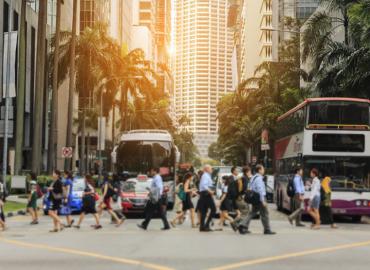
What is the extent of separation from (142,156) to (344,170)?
10027mm

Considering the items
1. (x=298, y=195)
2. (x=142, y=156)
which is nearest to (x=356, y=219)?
(x=298, y=195)

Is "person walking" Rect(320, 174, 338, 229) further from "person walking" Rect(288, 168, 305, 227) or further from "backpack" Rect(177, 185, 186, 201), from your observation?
"backpack" Rect(177, 185, 186, 201)

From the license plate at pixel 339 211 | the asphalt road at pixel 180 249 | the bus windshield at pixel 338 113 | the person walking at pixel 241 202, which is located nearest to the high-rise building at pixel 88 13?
the bus windshield at pixel 338 113

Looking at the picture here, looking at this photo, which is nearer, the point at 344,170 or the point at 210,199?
the point at 210,199

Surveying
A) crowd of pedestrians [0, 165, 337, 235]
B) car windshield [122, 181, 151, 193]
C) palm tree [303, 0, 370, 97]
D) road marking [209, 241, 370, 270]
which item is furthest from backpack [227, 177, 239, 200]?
palm tree [303, 0, 370, 97]

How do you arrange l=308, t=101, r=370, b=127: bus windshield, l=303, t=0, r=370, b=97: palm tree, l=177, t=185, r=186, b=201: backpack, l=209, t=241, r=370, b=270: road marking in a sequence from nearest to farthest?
1. l=209, t=241, r=370, b=270: road marking
2. l=177, t=185, r=186, b=201: backpack
3. l=308, t=101, r=370, b=127: bus windshield
4. l=303, t=0, r=370, b=97: palm tree

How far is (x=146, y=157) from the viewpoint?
29609mm

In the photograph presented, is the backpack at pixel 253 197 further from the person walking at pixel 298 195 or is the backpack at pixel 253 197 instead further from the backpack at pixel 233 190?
the person walking at pixel 298 195

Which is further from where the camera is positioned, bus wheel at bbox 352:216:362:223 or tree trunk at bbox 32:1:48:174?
tree trunk at bbox 32:1:48:174

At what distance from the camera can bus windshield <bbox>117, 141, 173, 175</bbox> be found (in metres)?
29.5

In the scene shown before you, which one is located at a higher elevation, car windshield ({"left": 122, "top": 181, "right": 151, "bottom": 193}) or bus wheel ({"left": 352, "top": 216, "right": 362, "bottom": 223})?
car windshield ({"left": 122, "top": 181, "right": 151, "bottom": 193})

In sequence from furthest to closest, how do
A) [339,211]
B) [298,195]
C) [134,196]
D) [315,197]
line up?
[134,196]
[339,211]
[298,195]
[315,197]

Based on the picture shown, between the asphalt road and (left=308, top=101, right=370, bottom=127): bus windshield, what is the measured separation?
14.5 ft

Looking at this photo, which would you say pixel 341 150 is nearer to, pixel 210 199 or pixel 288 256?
pixel 210 199
